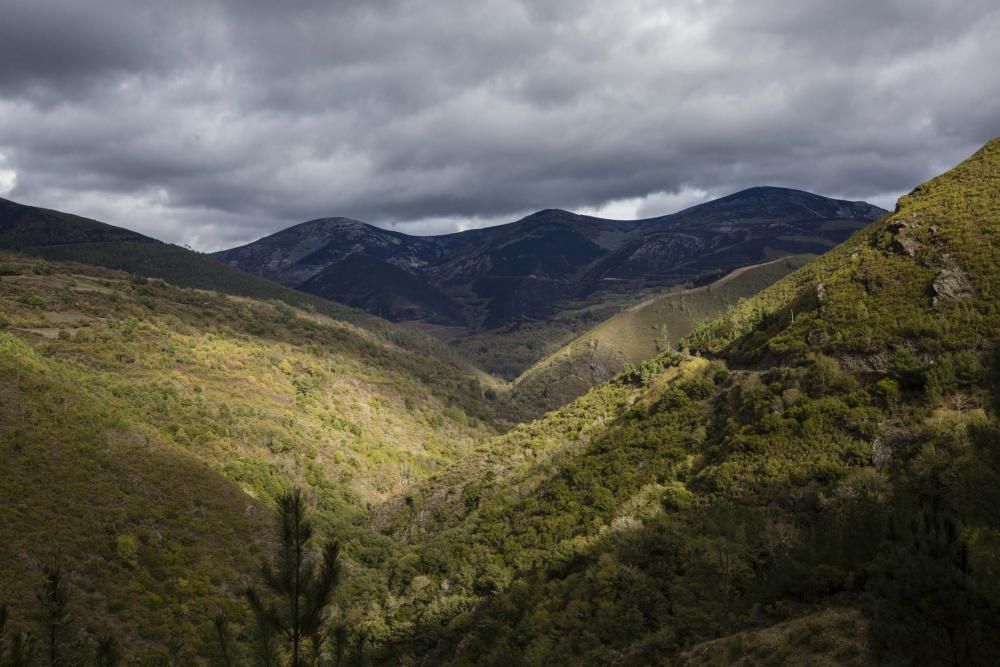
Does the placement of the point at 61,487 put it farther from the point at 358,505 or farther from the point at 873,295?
the point at 873,295

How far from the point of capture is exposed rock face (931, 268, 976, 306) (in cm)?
4575

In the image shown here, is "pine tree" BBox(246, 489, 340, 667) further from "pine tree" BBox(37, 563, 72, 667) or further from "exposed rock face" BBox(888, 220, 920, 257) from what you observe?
"exposed rock face" BBox(888, 220, 920, 257)

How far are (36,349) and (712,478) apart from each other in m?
94.1

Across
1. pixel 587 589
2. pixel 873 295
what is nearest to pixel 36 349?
pixel 587 589

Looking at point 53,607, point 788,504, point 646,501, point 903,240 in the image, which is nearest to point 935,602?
point 53,607

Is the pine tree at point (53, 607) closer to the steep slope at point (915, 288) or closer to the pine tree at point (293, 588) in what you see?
the pine tree at point (293, 588)

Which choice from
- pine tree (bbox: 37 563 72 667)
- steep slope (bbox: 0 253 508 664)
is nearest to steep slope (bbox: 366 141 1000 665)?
steep slope (bbox: 0 253 508 664)

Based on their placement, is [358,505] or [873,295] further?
[358,505]

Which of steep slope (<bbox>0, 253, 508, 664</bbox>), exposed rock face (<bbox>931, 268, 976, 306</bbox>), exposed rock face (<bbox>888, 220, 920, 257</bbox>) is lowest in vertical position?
steep slope (<bbox>0, 253, 508, 664</bbox>)

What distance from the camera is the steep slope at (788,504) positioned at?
1705 centimetres

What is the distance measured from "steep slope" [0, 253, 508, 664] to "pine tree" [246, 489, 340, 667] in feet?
110

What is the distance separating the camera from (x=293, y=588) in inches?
506

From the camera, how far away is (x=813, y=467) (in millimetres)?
38500

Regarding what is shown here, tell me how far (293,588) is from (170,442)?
2719 inches
